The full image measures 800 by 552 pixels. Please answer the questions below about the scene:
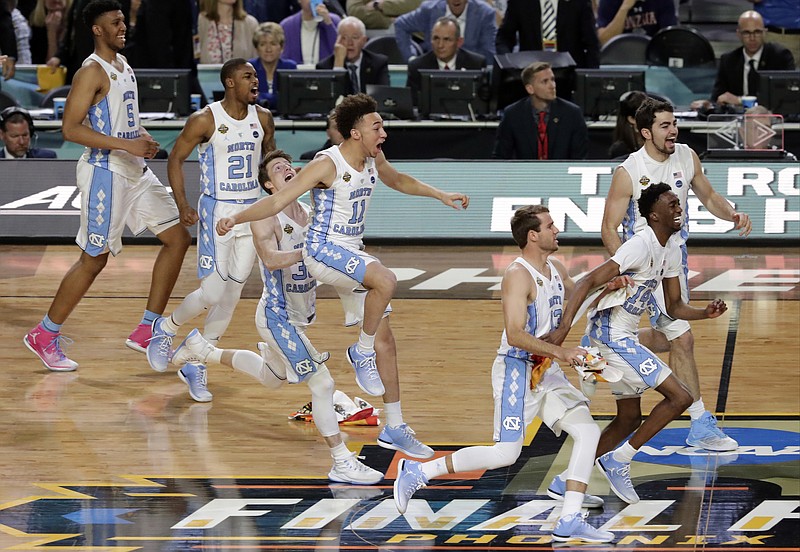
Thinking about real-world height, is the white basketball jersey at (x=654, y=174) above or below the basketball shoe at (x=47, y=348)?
above

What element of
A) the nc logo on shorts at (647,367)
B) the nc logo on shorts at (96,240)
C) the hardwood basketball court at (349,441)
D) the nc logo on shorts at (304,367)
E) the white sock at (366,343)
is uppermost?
the nc logo on shorts at (96,240)

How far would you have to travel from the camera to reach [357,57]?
43.8ft

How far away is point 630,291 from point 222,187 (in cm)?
275

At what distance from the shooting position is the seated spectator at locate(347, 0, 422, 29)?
15.2 meters

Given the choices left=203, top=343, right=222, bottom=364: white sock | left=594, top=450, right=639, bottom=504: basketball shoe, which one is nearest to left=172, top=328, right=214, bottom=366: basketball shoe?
left=203, top=343, right=222, bottom=364: white sock

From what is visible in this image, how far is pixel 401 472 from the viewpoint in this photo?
603 cm

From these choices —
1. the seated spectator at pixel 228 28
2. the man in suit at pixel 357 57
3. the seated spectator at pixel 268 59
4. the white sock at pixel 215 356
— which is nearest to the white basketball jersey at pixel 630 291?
the white sock at pixel 215 356

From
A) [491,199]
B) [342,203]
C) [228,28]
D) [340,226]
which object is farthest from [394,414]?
[228,28]

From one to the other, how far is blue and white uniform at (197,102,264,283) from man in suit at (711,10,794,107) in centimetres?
624

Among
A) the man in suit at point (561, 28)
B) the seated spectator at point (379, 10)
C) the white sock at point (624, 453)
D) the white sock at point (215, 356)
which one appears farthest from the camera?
the seated spectator at point (379, 10)

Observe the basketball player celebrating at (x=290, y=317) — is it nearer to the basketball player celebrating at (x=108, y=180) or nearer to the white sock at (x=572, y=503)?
the white sock at (x=572, y=503)

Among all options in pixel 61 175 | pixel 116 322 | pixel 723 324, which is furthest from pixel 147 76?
pixel 723 324

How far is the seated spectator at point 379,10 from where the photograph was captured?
1518 centimetres

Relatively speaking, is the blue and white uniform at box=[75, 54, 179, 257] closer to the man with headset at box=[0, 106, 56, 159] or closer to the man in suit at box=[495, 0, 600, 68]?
the man with headset at box=[0, 106, 56, 159]
